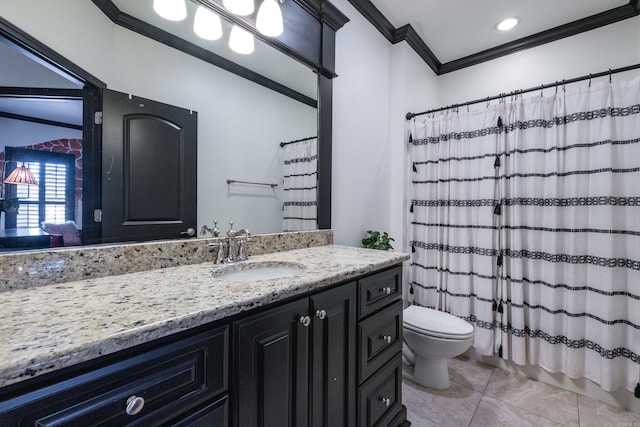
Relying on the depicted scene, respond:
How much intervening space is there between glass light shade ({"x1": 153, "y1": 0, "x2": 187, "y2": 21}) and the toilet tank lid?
1971 mm

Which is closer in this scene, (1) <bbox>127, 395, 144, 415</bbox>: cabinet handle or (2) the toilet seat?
(1) <bbox>127, 395, 144, 415</bbox>: cabinet handle

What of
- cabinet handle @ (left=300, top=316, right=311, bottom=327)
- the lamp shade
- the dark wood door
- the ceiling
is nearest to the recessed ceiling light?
the ceiling

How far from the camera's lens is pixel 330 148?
5.70 feet

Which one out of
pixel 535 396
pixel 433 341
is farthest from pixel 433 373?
pixel 535 396

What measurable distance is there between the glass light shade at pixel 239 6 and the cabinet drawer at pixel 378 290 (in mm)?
1297

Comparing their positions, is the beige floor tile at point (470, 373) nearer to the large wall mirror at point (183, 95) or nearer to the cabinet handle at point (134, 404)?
→ the large wall mirror at point (183, 95)

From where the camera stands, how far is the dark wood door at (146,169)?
982mm

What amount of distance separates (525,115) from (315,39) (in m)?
1.45

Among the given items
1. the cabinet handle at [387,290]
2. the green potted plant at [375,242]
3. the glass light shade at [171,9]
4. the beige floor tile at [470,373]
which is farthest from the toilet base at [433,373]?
the glass light shade at [171,9]

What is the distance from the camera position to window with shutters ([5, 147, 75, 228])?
789mm

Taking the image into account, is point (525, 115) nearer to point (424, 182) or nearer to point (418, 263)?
point (424, 182)

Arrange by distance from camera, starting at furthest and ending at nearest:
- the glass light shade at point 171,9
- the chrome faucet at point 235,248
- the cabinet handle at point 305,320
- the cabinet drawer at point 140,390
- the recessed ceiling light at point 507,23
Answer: the recessed ceiling light at point 507,23
the chrome faucet at point 235,248
the glass light shade at point 171,9
the cabinet handle at point 305,320
the cabinet drawer at point 140,390

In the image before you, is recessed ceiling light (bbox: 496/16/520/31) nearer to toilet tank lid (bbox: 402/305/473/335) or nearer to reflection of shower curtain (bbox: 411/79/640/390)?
reflection of shower curtain (bbox: 411/79/640/390)

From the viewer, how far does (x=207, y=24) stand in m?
1.22
